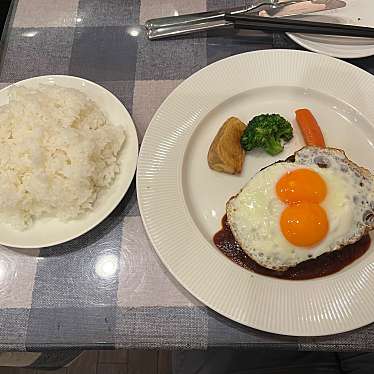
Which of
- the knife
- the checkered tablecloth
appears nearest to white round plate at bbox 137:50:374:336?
the checkered tablecloth

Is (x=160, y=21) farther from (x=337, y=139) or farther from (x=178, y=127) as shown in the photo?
(x=337, y=139)

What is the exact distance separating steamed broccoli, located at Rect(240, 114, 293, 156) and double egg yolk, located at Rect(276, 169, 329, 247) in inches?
9.2

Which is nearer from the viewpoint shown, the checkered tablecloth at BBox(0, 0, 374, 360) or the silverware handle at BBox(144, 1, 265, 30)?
the checkered tablecloth at BBox(0, 0, 374, 360)

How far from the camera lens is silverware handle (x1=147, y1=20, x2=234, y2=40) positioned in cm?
242

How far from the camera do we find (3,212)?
1938 mm

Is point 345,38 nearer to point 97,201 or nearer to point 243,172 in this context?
point 243,172

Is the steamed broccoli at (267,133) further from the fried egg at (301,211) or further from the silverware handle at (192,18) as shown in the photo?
the silverware handle at (192,18)

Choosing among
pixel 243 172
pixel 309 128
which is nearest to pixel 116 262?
pixel 243 172

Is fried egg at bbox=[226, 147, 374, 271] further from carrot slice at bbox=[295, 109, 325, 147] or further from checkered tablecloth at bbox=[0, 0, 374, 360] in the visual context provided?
checkered tablecloth at bbox=[0, 0, 374, 360]

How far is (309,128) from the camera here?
2086mm

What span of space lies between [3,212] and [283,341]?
4.20ft

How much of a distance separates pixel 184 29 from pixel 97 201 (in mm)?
1073

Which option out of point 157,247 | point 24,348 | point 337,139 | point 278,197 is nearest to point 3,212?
point 24,348

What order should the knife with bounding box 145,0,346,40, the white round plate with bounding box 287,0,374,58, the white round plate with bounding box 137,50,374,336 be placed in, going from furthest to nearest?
the knife with bounding box 145,0,346,40 → the white round plate with bounding box 287,0,374,58 → the white round plate with bounding box 137,50,374,336
